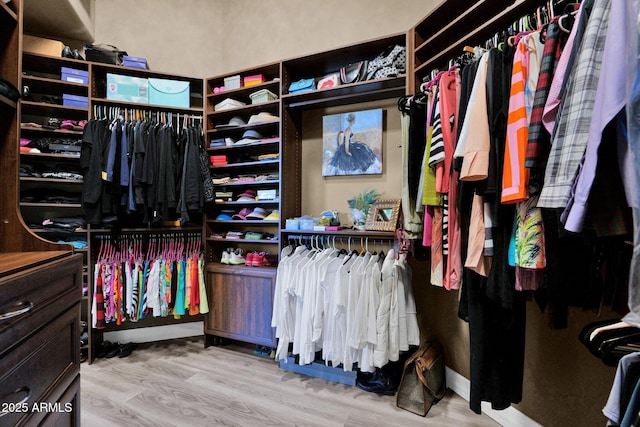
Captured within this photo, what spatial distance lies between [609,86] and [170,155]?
266 cm

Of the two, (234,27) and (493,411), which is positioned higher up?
(234,27)

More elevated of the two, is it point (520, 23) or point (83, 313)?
point (520, 23)

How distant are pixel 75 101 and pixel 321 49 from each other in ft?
7.19

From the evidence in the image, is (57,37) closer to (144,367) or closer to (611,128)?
(144,367)

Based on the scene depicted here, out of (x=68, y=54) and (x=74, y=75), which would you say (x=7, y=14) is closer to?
(x=74, y=75)

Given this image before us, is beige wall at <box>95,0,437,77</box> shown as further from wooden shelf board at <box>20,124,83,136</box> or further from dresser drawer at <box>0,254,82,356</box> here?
dresser drawer at <box>0,254,82,356</box>

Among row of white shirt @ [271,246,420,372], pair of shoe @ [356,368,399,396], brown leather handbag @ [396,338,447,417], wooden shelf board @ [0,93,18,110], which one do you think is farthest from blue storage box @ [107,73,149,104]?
brown leather handbag @ [396,338,447,417]

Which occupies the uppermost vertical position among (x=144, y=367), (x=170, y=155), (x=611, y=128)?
(x=170, y=155)

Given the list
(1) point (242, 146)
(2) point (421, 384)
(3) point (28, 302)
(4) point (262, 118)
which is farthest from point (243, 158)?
(2) point (421, 384)

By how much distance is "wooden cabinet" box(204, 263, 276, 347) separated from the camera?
2420 millimetres

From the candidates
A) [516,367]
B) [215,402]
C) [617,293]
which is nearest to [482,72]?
[617,293]

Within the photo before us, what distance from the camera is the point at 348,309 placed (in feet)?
6.13

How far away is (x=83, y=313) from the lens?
2.63 metres

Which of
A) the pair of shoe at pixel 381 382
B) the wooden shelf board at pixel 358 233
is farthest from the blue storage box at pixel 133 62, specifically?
the pair of shoe at pixel 381 382
